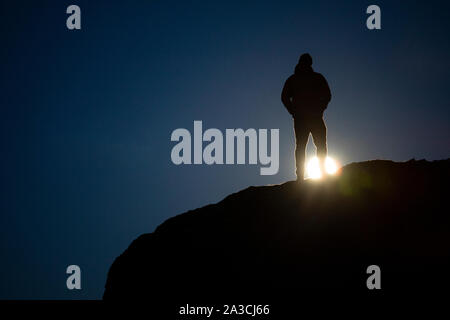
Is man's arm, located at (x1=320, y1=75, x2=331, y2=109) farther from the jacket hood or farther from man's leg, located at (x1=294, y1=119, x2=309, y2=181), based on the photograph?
man's leg, located at (x1=294, y1=119, x2=309, y2=181)

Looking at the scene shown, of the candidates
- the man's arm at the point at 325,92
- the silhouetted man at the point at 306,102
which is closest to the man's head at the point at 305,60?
the silhouetted man at the point at 306,102

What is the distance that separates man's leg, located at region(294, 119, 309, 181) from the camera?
11.8 metres

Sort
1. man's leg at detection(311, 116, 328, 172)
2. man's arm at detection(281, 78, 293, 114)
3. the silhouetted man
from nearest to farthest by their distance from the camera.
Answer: the silhouetted man < man's leg at detection(311, 116, 328, 172) < man's arm at detection(281, 78, 293, 114)

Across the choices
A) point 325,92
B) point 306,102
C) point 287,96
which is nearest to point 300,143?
point 306,102

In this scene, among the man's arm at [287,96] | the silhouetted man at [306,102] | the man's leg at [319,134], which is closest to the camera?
the silhouetted man at [306,102]

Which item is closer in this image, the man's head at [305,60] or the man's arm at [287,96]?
the man's head at [305,60]

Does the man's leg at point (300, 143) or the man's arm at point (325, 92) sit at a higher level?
the man's arm at point (325, 92)

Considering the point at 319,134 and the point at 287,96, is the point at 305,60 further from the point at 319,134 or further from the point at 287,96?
the point at 319,134

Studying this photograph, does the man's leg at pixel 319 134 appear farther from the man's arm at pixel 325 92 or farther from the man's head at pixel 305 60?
the man's head at pixel 305 60

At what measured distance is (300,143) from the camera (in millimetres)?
11883

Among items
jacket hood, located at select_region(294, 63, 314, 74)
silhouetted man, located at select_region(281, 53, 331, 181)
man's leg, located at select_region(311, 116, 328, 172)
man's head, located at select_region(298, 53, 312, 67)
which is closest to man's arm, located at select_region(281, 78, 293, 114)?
silhouetted man, located at select_region(281, 53, 331, 181)

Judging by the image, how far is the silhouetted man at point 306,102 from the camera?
457 inches
